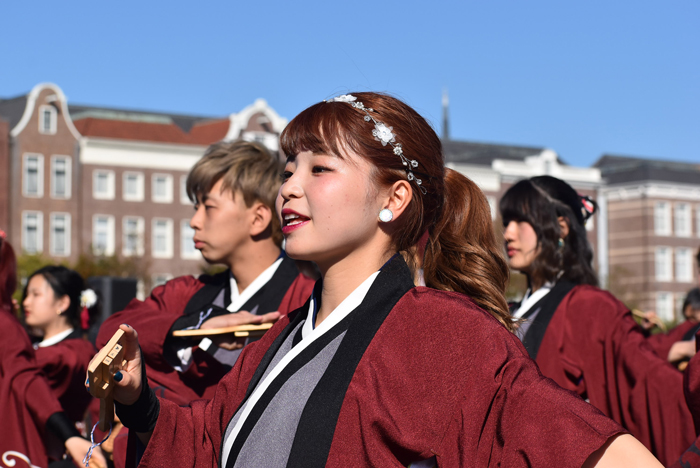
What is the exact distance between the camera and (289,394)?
2.26 metres

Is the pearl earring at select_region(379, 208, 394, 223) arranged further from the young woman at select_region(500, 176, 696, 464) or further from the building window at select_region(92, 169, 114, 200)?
the building window at select_region(92, 169, 114, 200)

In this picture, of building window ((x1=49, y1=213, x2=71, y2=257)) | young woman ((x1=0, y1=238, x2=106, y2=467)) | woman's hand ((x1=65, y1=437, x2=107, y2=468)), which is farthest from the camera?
building window ((x1=49, y1=213, x2=71, y2=257))

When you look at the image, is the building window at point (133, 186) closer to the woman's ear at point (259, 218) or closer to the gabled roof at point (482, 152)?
the gabled roof at point (482, 152)

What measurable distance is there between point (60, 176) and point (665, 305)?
2886 cm

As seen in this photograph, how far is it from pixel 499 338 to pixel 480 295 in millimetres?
389

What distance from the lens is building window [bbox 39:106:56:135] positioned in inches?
1438

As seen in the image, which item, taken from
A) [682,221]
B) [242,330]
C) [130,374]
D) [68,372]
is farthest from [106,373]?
[682,221]

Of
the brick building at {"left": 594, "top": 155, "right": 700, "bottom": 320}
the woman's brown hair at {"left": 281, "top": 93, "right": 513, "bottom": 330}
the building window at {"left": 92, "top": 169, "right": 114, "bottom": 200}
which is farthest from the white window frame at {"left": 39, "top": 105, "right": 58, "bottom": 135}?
the woman's brown hair at {"left": 281, "top": 93, "right": 513, "bottom": 330}

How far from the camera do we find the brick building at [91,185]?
36094 mm

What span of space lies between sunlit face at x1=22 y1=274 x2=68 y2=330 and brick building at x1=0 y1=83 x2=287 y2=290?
28.4 metres

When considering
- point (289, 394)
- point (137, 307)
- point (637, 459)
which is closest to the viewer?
point (637, 459)

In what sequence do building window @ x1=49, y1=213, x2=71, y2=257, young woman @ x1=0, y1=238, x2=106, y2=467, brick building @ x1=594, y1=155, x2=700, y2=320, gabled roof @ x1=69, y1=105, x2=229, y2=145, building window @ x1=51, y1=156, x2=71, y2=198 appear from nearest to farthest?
1. young woman @ x1=0, y1=238, x2=106, y2=467
2. building window @ x1=51, y1=156, x2=71, y2=198
3. building window @ x1=49, y1=213, x2=71, y2=257
4. gabled roof @ x1=69, y1=105, x2=229, y2=145
5. brick building @ x1=594, y1=155, x2=700, y2=320

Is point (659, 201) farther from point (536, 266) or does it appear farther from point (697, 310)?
point (536, 266)

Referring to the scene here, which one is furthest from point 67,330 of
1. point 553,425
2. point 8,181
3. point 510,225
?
point 8,181
